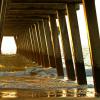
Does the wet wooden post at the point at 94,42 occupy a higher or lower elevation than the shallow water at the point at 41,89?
higher

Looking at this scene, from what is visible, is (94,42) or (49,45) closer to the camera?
(94,42)

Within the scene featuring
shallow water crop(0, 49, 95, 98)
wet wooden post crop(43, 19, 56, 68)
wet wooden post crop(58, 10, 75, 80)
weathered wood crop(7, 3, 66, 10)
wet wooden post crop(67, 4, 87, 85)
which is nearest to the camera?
shallow water crop(0, 49, 95, 98)

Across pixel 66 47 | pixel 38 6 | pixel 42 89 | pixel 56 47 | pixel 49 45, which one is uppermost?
pixel 38 6

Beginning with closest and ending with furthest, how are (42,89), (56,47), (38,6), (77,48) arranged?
(42,89) → (77,48) → (38,6) → (56,47)

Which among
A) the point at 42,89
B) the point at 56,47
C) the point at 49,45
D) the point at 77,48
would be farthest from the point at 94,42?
the point at 49,45

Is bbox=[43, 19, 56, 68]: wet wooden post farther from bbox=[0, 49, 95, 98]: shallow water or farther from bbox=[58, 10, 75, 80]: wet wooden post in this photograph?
bbox=[58, 10, 75, 80]: wet wooden post

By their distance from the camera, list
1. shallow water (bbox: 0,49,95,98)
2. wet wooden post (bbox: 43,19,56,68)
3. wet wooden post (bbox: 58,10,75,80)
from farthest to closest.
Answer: wet wooden post (bbox: 43,19,56,68) < wet wooden post (bbox: 58,10,75,80) < shallow water (bbox: 0,49,95,98)

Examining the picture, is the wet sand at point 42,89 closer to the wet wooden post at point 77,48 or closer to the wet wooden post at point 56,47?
the wet wooden post at point 77,48

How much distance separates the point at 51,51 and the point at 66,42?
771 cm

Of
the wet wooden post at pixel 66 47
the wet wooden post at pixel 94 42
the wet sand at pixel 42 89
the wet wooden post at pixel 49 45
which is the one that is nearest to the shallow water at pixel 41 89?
the wet sand at pixel 42 89

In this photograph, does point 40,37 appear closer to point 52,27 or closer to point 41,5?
point 52,27

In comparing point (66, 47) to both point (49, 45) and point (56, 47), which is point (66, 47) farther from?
point (49, 45)

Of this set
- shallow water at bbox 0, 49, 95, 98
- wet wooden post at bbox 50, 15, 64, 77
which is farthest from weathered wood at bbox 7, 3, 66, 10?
shallow water at bbox 0, 49, 95, 98

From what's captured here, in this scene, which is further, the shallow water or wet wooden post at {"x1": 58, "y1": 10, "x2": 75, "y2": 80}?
wet wooden post at {"x1": 58, "y1": 10, "x2": 75, "y2": 80}
